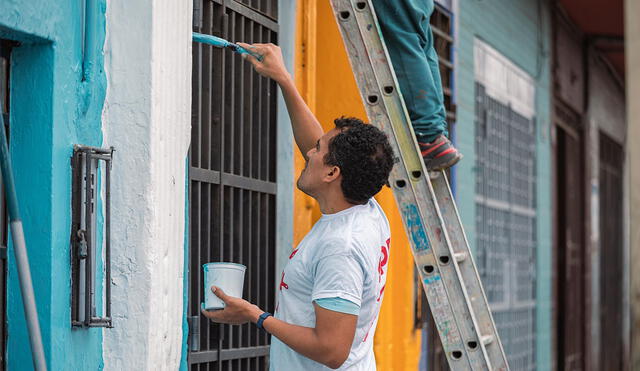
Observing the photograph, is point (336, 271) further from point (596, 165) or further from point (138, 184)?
point (596, 165)

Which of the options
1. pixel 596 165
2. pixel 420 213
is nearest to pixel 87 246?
pixel 420 213

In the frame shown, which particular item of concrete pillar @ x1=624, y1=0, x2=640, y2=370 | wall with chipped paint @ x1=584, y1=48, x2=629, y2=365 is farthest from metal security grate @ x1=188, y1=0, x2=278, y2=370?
wall with chipped paint @ x1=584, y1=48, x2=629, y2=365

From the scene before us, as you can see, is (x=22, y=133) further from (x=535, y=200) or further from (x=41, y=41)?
(x=535, y=200)

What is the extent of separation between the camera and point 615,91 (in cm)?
1792

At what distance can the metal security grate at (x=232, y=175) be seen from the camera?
15.1 ft

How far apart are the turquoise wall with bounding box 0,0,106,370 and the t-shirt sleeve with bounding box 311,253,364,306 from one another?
2.72 feet

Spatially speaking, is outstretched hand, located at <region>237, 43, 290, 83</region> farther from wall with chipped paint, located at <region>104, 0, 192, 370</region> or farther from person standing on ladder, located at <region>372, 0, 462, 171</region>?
person standing on ladder, located at <region>372, 0, 462, 171</region>

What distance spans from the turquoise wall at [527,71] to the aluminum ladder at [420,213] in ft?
12.3

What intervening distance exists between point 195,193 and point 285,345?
4.21ft

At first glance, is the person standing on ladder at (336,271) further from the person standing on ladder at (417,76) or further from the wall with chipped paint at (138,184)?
the person standing on ladder at (417,76)

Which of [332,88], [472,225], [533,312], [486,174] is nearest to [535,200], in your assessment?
[533,312]

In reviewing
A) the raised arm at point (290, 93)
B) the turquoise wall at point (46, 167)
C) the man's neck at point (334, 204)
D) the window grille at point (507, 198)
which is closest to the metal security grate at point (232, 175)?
the raised arm at point (290, 93)

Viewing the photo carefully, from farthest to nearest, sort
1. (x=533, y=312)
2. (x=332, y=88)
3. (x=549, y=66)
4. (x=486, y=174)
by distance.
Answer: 1. (x=549, y=66)
2. (x=533, y=312)
3. (x=486, y=174)
4. (x=332, y=88)

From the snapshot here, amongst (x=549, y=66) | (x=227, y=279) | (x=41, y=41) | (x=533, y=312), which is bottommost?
(x=533, y=312)
